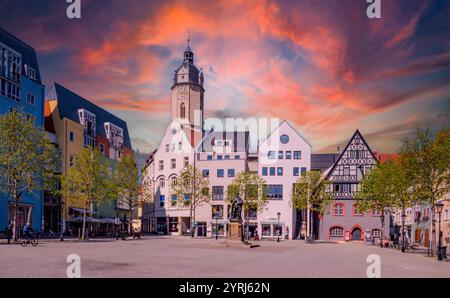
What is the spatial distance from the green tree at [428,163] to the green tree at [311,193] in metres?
29.0

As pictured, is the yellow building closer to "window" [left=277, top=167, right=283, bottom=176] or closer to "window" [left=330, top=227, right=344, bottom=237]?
"window" [left=277, top=167, right=283, bottom=176]

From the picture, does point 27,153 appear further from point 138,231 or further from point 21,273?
point 21,273

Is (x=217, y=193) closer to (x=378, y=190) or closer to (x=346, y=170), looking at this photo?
(x=346, y=170)

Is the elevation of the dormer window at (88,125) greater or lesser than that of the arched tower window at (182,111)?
lesser

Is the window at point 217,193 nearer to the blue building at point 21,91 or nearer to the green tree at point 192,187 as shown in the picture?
the green tree at point 192,187

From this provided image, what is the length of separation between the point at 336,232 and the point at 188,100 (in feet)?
122

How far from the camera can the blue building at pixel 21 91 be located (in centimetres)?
6203

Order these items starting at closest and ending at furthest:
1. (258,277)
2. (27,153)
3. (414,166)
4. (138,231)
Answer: (258,277) < (414,166) < (27,153) < (138,231)

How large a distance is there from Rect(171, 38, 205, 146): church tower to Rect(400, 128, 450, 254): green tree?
5701 cm

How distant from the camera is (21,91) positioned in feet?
218

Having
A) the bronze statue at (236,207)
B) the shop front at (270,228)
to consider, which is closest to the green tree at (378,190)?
the bronze statue at (236,207)

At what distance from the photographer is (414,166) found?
42719 millimetres
